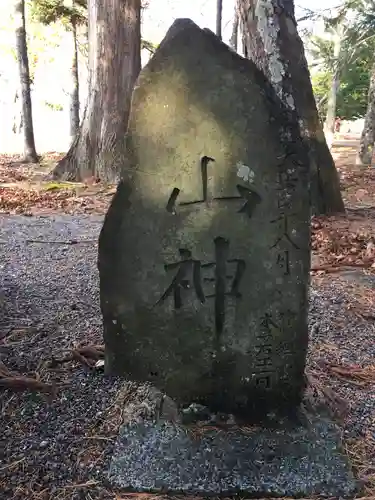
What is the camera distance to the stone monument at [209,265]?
84.0 inches

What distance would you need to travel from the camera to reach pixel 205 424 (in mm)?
2379

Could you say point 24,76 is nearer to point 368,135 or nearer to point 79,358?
point 368,135

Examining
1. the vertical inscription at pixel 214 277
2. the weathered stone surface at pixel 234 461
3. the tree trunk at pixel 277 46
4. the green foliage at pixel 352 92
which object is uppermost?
the green foliage at pixel 352 92

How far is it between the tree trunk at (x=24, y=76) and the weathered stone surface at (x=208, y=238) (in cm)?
1103

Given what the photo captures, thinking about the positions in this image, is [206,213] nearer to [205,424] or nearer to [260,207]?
[260,207]

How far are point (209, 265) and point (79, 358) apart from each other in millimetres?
1162

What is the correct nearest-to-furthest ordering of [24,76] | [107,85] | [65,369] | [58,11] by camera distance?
[65,369] < [107,85] < [24,76] < [58,11]

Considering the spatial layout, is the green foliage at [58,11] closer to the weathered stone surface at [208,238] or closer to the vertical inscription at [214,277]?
the weathered stone surface at [208,238]

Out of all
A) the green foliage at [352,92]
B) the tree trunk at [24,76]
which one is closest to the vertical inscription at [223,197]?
the tree trunk at [24,76]

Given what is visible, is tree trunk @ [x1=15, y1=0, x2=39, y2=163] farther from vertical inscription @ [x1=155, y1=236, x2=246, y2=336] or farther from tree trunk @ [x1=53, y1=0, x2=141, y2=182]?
vertical inscription @ [x1=155, y1=236, x2=246, y2=336]

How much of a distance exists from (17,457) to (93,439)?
12.5 inches

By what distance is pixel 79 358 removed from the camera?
3035 mm

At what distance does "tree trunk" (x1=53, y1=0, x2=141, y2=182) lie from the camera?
9.14m

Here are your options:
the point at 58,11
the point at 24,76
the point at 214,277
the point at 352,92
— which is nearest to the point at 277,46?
the point at 214,277
